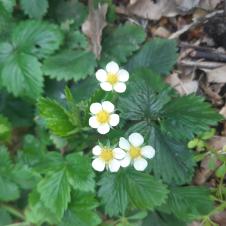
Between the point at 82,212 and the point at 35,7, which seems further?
the point at 35,7

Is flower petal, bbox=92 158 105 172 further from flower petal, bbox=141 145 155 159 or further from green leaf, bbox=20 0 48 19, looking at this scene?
green leaf, bbox=20 0 48 19

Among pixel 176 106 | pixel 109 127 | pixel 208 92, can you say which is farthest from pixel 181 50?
pixel 109 127

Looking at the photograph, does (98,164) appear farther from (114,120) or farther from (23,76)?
(23,76)

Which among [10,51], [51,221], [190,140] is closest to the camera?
[190,140]

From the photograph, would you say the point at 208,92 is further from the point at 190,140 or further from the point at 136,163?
the point at 136,163

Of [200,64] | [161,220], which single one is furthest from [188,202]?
[200,64]

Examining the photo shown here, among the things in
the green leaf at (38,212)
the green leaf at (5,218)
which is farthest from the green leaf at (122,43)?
the green leaf at (5,218)

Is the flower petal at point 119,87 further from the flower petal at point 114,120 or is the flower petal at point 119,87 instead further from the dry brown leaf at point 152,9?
the dry brown leaf at point 152,9
